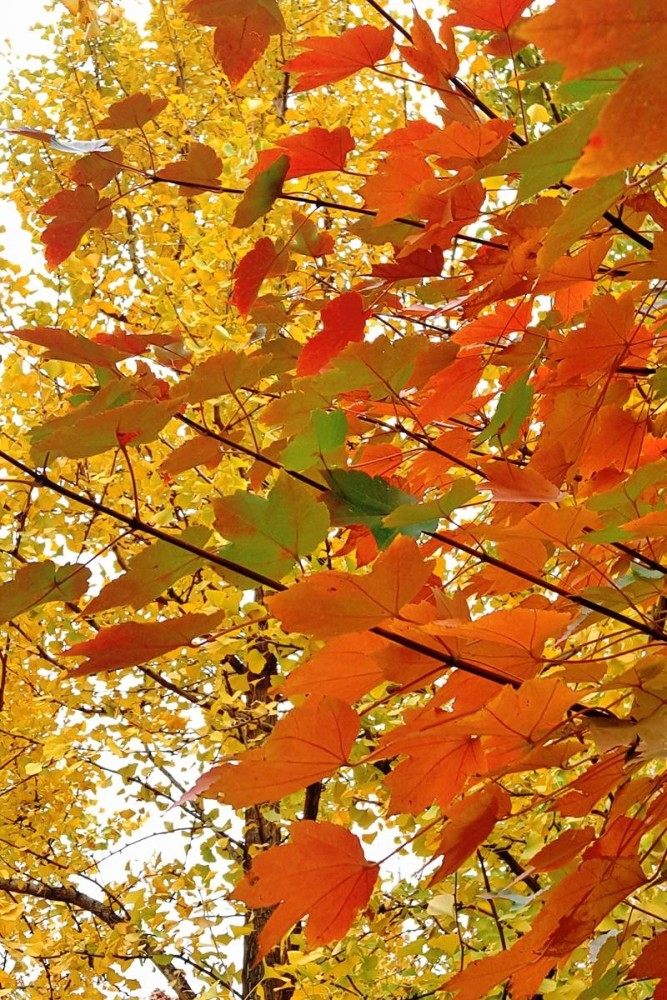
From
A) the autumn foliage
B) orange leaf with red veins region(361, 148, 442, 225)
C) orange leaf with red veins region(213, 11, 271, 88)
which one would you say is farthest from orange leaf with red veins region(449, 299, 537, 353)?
orange leaf with red veins region(213, 11, 271, 88)

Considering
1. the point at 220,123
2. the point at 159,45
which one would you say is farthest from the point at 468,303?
the point at 159,45

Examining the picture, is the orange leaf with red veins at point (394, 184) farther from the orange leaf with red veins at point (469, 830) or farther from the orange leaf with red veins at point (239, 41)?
the orange leaf with red veins at point (469, 830)

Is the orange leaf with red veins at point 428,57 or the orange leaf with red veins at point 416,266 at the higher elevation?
the orange leaf with red veins at point 428,57

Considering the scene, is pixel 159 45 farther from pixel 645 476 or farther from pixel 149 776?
pixel 645 476

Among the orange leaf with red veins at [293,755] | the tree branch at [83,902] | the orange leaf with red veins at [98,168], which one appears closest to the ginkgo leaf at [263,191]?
the orange leaf with red veins at [98,168]

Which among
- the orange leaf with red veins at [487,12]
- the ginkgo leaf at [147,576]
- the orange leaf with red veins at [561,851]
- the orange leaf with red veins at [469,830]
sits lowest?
the orange leaf with red veins at [561,851]

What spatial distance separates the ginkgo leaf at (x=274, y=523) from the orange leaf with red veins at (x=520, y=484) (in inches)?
4.5

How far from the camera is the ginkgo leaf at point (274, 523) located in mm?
421

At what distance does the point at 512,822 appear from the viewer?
183cm

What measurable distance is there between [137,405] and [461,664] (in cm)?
20

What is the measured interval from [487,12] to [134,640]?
1.57 feet

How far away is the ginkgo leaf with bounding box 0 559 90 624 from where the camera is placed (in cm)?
45

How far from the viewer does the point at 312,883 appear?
0.43m

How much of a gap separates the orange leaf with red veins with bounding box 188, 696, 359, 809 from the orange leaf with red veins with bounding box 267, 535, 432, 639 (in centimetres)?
4
